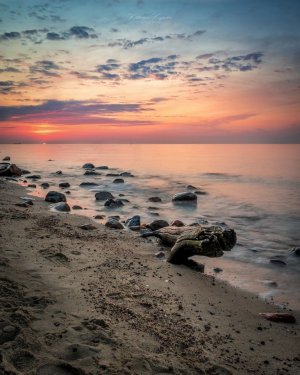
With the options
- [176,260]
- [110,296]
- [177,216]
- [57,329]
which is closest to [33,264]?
[110,296]

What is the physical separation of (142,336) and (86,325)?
32.9 inches

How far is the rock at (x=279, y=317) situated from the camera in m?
5.95

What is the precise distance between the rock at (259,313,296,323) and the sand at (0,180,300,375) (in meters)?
0.12

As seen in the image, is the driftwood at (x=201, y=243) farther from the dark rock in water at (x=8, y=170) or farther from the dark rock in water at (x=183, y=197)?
the dark rock in water at (x=8, y=170)

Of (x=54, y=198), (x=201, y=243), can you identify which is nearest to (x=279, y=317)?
(x=201, y=243)

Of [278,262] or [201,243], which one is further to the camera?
[278,262]

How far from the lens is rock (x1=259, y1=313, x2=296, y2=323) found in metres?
5.95

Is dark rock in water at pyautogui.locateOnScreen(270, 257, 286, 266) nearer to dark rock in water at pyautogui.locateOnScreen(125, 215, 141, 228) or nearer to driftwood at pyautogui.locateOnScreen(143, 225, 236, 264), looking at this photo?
driftwood at pyautogui.locateOnScreen(143, 225, 236, 264)

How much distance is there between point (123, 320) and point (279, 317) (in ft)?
10.3

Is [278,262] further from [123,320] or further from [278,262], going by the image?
[123,320]

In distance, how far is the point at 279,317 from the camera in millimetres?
5984

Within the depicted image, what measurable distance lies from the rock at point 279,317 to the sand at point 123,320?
0.38 feet

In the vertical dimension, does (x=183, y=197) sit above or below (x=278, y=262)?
above

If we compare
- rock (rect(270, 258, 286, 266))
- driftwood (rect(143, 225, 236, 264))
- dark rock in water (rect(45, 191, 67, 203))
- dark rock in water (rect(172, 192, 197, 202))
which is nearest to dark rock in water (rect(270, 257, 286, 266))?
rock (rect(270, 258, 286, 266))
